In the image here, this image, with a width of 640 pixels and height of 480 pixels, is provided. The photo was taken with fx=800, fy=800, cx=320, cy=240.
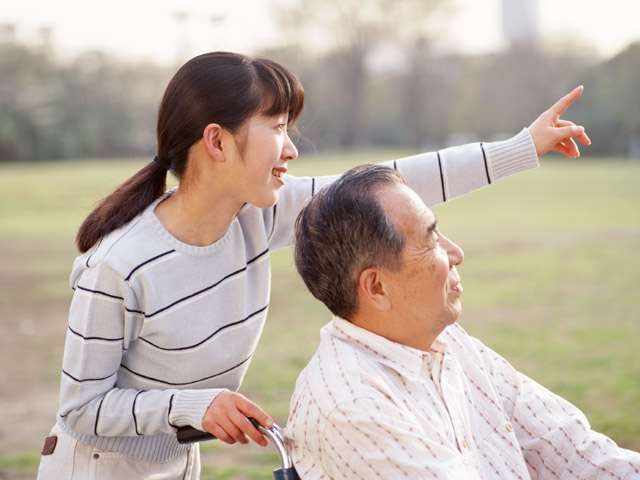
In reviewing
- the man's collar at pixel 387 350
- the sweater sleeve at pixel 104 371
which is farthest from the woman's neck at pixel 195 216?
the man's collar at pixel 387 350

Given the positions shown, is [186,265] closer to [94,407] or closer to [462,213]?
[94,407]

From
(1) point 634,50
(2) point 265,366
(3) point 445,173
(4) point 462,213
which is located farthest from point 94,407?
(1) point 634,50

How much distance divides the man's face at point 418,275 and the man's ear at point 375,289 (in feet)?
0.04

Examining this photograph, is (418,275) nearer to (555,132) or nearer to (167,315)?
(167,315)

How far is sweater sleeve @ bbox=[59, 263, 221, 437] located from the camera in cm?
181

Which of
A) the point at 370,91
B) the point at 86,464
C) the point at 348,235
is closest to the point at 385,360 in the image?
the point at 348,235

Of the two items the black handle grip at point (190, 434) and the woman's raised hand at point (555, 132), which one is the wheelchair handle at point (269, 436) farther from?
the woman's raised hand at point (555, 132)

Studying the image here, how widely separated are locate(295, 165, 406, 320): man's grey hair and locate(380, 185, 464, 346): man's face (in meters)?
0.02

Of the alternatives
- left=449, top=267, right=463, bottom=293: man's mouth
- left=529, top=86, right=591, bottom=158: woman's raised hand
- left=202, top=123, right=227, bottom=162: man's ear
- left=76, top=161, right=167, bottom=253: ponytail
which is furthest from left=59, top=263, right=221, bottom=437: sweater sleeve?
left=529, top=86, right=591, bottom=158: woman's raised hand

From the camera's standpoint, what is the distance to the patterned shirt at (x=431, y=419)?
55.2 inches

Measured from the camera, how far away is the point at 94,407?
1.84 meters

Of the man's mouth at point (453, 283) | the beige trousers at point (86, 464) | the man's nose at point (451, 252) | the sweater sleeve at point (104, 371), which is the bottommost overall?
the beige trousers at point (86, 464)

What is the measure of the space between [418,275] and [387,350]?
0.51 feet

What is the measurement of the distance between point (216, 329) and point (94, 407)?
0.34 metres
